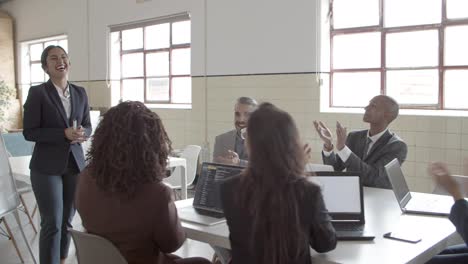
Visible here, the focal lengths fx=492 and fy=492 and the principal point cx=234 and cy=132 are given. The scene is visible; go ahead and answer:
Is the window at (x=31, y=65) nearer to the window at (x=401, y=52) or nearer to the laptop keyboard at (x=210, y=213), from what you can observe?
the window at (x=401, y=52)

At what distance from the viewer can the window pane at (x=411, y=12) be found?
493 centimetres

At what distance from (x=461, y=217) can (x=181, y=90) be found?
19.8 ft

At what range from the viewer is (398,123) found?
198 inches

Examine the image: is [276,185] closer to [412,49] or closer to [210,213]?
[210,213]

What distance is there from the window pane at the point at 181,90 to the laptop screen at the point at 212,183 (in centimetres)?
511

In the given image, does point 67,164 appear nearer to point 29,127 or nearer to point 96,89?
point 29,127

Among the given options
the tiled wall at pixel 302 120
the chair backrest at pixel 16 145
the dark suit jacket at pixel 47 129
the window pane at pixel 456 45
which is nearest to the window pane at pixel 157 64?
the tiled wall at pixel 302 120

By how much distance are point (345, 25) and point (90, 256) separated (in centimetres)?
444

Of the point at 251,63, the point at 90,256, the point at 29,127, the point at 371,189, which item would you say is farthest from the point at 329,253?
the point at 251,63

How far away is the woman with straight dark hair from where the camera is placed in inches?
64.7

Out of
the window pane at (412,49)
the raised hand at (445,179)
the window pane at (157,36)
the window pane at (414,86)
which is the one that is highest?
the window pane at (157,36)

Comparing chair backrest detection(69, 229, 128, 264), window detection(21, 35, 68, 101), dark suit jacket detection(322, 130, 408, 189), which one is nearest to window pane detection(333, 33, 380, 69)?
dark suit jacket detection(322, 130, 408, 189)

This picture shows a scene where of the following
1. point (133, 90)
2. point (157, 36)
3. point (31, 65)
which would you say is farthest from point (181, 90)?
point (31, 65)

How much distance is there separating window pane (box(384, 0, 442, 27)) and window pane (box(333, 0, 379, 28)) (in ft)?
0.49
